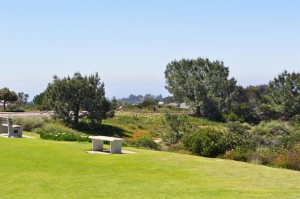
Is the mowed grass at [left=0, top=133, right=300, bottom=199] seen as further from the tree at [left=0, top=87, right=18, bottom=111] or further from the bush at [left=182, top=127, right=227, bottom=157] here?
the tree at [left=0, top=87, right=18, bottom=111]

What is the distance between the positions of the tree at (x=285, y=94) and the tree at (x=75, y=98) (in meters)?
26.3

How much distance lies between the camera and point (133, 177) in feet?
38.3

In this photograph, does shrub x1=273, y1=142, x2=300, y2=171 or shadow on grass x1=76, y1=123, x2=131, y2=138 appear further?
shadow on grass x1=76, y1=123, x2=131, y2=138

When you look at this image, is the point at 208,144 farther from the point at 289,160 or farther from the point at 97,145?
the point at 97,145

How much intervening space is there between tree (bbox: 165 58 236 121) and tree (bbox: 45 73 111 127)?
2301 centimetres

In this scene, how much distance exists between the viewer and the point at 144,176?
38.9ft

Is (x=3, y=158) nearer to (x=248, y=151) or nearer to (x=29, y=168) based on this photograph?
(x=29, y=168)

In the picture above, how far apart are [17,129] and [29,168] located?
9797mm

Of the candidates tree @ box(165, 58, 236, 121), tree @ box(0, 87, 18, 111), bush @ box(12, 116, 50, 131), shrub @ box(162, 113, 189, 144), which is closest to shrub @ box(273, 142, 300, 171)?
shrub @ box(162, 113, 189, 144)

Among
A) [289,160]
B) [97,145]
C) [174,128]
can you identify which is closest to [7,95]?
[174,128]

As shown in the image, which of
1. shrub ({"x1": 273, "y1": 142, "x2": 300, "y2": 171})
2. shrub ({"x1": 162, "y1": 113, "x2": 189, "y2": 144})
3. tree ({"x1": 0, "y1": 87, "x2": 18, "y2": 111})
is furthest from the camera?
tree ({"x1": 0, "y1": 87, "x2": 18, "y2": 111})

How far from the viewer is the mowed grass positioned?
9812 millimetres

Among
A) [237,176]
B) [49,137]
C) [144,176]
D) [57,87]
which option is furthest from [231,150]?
[57,87]

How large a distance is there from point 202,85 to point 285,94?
11.6 meters
